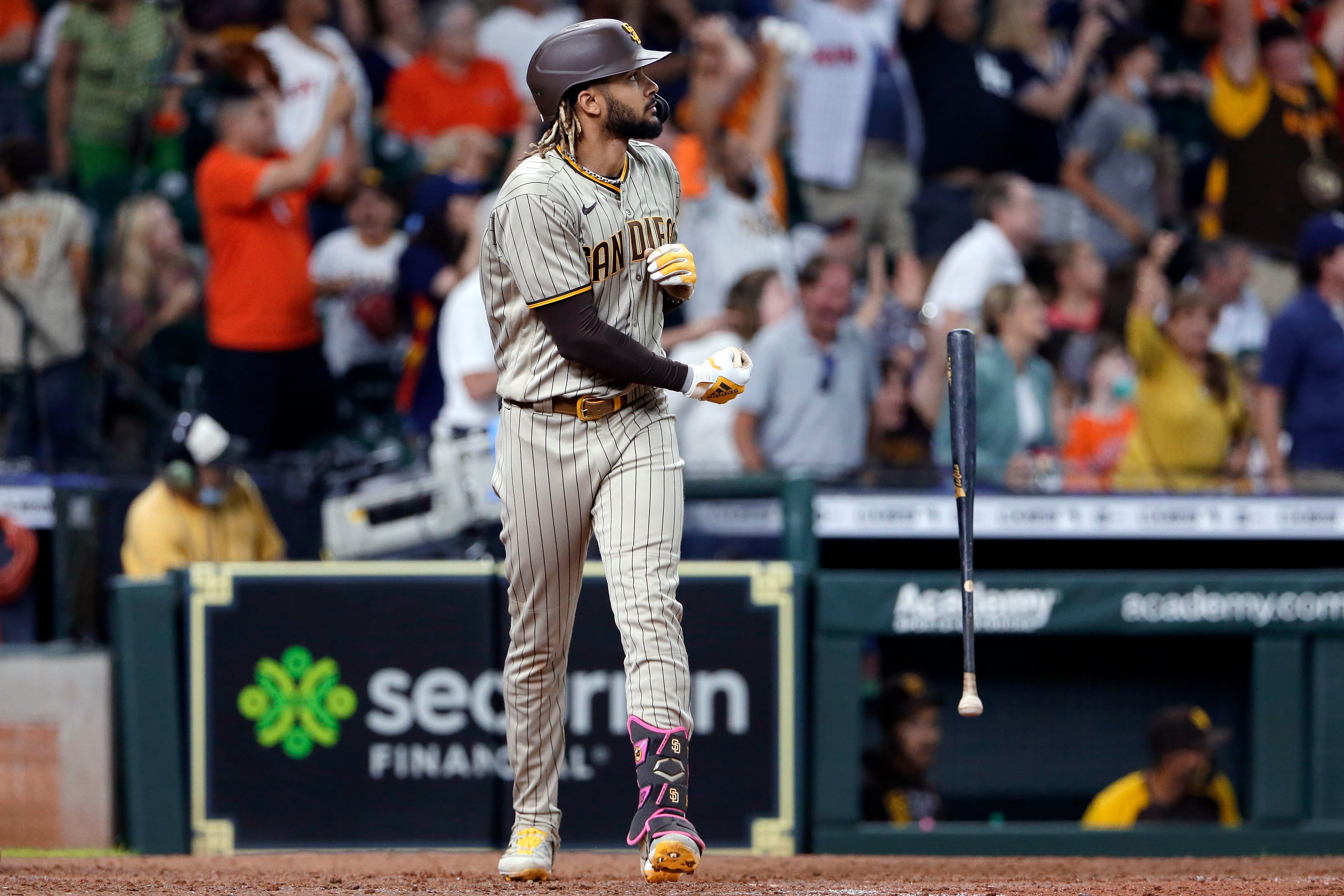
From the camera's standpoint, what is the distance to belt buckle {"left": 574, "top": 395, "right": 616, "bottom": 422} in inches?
156

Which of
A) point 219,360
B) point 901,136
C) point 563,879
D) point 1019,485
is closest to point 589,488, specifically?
point 563,879

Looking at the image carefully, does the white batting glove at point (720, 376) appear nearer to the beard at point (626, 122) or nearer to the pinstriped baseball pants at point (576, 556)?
the pinstriped baseball pants at point (576, 556)

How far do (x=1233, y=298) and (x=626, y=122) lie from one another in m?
5.76

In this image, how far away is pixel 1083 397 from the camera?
331 inches

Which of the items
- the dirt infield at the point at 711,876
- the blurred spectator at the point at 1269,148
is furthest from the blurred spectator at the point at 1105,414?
the dirt infield at the point at 711,876

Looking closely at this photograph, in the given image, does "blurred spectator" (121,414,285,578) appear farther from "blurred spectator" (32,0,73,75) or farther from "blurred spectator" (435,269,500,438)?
"blurred spectator" (32,0,73,75)

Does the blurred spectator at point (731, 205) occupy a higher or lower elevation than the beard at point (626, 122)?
higher

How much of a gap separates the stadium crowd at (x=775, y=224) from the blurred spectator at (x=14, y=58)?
0.06 feet

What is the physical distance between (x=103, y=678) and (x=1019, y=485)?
12.1ft

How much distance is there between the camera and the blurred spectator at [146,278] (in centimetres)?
801

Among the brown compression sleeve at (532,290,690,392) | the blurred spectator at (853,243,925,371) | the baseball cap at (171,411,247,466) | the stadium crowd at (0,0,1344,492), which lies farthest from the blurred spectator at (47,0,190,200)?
the brown compression sleeve at (532,290,690,392)

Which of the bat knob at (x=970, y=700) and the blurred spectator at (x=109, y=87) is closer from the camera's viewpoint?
the bat knob at (x=970, y=700)

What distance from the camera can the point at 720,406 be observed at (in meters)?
7.61

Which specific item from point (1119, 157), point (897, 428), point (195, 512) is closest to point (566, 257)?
point (195, 512)
